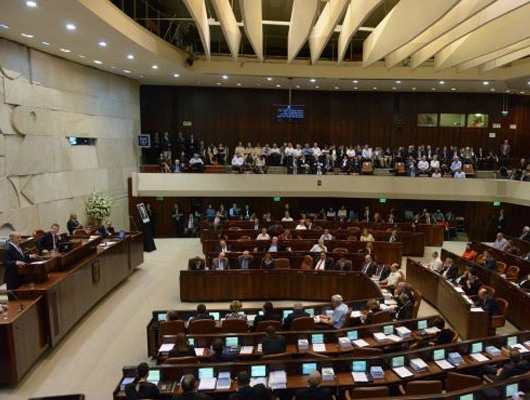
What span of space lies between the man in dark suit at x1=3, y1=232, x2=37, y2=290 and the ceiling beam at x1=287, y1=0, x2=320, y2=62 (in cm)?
717

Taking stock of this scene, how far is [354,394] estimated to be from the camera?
203 inches

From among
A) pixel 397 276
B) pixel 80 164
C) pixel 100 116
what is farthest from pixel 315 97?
pixel 397 276

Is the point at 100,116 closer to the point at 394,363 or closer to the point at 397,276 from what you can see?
the point at 397,276

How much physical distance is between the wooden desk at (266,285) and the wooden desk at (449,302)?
187 cm

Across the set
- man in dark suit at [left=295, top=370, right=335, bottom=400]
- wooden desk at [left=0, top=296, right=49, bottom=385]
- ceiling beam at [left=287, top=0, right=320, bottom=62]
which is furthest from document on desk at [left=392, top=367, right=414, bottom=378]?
ceiling beam at [left=287, top=0, right=320, bottom=62]

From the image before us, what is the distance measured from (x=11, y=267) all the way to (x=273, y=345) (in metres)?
5.09

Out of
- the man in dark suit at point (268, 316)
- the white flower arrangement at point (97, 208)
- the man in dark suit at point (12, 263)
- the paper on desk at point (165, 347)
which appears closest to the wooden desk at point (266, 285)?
the man in dark suit at point (268, 316)

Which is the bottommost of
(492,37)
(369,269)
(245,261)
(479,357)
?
(479,357)

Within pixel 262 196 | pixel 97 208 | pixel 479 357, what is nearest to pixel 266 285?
pixel 479 357

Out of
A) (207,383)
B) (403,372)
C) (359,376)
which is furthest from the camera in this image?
(403,372)

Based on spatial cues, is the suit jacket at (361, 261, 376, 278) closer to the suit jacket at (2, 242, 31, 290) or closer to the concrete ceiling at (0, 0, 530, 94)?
the concrete ceiling at (0, 0, 530, 94)

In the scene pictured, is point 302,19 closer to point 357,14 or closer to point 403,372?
point 357,14

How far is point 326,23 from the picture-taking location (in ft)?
35.4

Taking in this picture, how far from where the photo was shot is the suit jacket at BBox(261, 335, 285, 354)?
6.25 m
